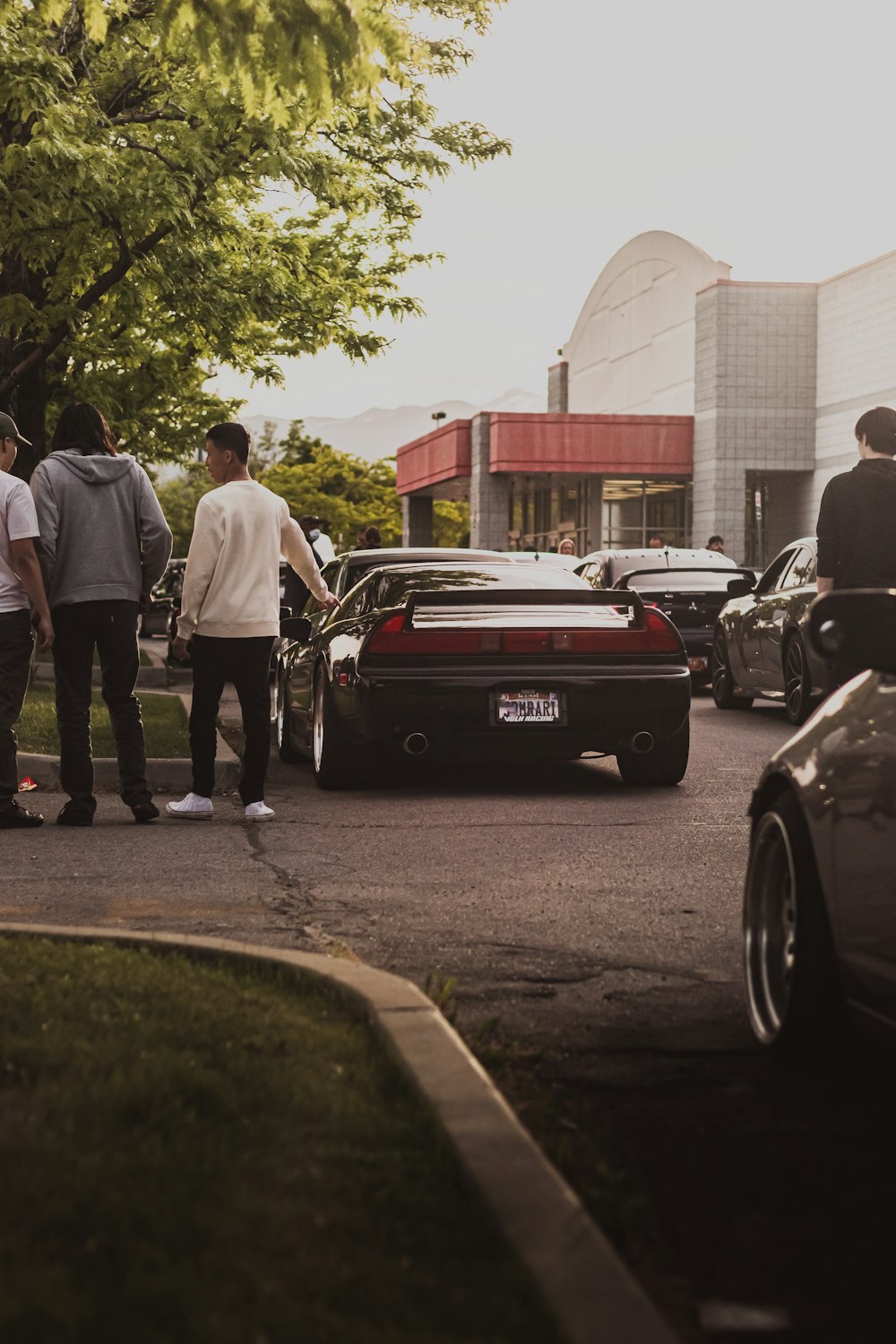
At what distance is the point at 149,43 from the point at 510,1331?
18.2 m

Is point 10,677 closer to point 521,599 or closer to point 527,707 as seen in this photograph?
point 527,707

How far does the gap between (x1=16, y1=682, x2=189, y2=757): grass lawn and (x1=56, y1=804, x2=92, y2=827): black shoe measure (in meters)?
2.29

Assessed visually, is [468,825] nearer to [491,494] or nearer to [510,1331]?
[510,1331]

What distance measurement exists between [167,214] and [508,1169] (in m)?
15.6

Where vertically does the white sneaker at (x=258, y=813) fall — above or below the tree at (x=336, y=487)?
below

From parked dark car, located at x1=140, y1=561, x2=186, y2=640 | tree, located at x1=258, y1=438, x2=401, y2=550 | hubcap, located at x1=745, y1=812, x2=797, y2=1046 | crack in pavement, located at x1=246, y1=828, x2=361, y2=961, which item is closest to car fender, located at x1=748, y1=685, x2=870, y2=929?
hubcap, located at x1=745, y1=812, x2=797, y2=1046

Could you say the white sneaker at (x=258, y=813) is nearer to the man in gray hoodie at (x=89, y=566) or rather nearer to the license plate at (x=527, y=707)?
the man in gray hoodie at (x=89, y=566)

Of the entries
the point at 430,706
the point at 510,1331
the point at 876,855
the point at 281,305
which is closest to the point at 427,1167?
the point at 510,1331

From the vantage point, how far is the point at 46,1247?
2.94 m

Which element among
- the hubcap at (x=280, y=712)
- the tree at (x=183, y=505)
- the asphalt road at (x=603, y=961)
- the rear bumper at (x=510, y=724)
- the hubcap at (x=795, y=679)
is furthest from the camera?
the tree at (x=183, y=505)

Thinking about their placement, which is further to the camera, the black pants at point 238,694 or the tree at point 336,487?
the tree at point 336,487

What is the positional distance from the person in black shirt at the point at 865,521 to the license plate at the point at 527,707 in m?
1.95

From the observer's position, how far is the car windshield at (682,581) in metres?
19.1

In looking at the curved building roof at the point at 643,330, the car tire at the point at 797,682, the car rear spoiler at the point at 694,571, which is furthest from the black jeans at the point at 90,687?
the curved building roof at the point at 643,330
